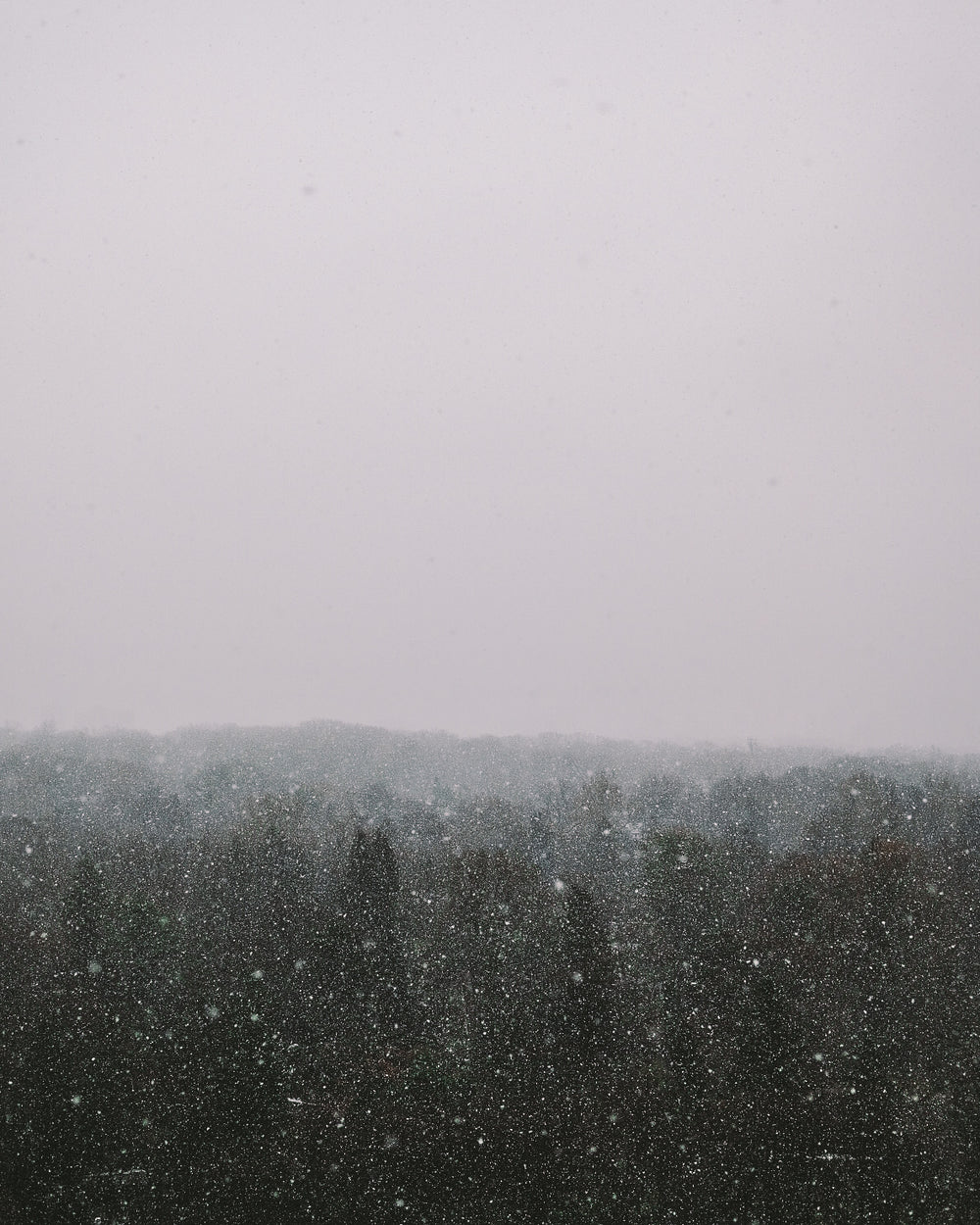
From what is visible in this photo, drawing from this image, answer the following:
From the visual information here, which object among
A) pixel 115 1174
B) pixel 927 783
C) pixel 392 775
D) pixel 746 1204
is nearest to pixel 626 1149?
pixel 746 1204

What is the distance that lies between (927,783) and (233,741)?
Answer: 126 meters

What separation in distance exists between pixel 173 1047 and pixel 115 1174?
23.0 ft

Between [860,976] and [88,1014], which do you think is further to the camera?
[860,976]

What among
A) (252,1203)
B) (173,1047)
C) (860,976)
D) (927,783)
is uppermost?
(927,783)

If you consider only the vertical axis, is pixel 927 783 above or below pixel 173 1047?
above

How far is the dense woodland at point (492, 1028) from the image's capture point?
108ft

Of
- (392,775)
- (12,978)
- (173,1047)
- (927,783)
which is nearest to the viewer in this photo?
(173,1047)

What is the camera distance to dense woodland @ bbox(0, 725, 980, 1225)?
32.8 metres

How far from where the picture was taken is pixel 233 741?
153625 mm

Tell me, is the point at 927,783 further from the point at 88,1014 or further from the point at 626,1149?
the point at 88,1014

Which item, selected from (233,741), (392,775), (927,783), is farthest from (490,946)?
(233,741)

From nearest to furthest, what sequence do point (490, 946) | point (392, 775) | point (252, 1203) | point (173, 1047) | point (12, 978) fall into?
point (252, 1203)
point (173, 1047)
point (12, 978)
point (490, 946)
point (392, 775)

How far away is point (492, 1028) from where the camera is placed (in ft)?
142

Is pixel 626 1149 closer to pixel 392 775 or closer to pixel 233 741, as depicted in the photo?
pixel 392 775
